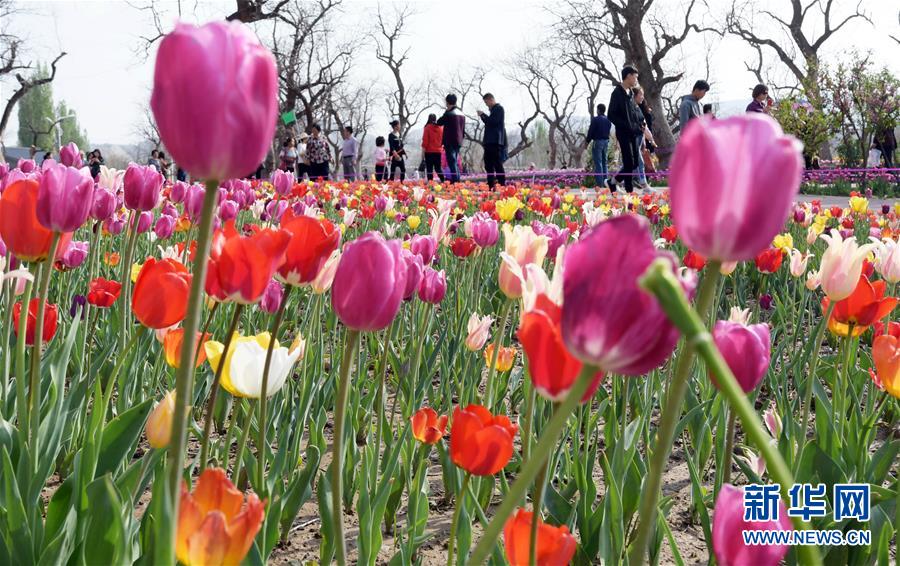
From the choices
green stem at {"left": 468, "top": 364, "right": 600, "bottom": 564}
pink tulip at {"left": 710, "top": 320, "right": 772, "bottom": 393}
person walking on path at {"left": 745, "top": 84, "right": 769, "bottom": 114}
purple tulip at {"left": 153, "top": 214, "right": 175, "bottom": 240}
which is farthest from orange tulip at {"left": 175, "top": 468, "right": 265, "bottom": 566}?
person walking on path at {"left": 745, "top": 84, "right": 769, "bottom": 114}

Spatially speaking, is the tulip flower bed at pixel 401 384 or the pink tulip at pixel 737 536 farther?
the pink tulip at pixel 737 536

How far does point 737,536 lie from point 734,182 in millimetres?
340

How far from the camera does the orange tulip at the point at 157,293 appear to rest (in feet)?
3.57

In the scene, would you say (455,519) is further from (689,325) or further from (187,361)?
(689,325)

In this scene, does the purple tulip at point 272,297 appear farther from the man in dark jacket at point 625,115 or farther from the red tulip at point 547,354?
the man in dark jacket at point 625,115

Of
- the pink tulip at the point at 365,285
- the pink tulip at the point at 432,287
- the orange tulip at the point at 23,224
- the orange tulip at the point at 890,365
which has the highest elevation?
the orange tulip at the point at 23,224

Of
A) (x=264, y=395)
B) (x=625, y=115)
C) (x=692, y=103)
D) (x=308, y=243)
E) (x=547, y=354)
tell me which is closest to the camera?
(x=547, y=354)

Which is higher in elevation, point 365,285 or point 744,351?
point 365,285

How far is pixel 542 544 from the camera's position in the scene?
82cm

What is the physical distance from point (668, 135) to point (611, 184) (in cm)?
1582

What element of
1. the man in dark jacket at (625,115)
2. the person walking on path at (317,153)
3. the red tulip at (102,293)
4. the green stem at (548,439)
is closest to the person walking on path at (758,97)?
the man in dark jacket at (625,115)

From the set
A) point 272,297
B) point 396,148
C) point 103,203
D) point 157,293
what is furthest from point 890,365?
point 396,148

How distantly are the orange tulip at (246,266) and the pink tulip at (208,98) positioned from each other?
1.06ft

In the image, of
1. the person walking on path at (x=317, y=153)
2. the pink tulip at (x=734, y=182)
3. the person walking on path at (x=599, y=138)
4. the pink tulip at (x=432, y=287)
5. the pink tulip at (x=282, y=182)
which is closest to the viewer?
the pink tulip at (x=734, y=182)
